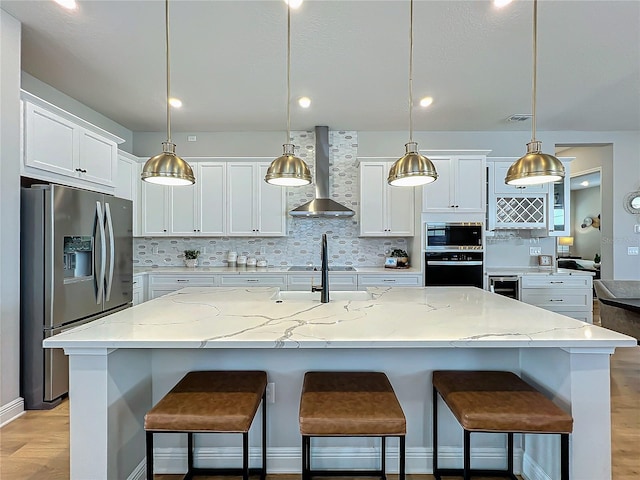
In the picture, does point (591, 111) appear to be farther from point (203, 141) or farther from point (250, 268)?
point (203, 141)

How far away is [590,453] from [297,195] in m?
3.99

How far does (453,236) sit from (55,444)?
4.08 metres

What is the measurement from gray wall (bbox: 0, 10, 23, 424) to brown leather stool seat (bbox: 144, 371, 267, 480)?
5.51 ft

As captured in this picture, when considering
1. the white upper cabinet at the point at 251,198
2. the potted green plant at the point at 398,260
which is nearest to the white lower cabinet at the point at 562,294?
the potted green plant at the point at 398,260

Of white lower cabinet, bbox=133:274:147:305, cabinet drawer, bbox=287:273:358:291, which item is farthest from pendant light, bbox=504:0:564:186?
white lower cabinet, bbox=133:274:147:305

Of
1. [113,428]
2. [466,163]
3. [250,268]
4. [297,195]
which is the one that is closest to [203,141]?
[297,195]

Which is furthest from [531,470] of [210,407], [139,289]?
[139,289]

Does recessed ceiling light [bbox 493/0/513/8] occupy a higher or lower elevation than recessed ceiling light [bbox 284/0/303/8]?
higher

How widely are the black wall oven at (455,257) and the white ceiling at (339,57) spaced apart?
1.48 m

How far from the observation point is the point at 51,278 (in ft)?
8.43

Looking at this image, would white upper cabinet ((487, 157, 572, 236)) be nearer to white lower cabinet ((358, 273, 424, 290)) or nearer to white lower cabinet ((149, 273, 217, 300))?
white lower cabinet ((358, 273, 424, 290))

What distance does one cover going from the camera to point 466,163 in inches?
170

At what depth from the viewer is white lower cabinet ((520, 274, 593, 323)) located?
168 inches

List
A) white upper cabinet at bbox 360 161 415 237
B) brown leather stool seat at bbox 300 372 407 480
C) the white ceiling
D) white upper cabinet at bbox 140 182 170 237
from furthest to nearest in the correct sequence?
white upper cabinet at bbox 140 182 170 237, white upper cabinet at bbox 360 161 415 237, the white ceiling, brown leather stool seat at bbox 300 372 407 480
